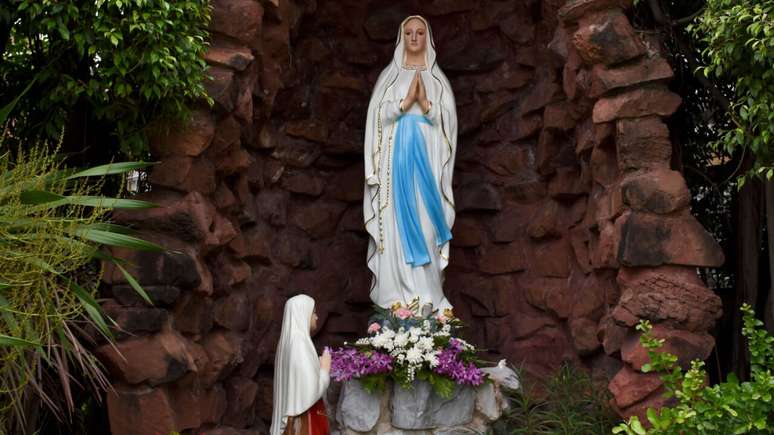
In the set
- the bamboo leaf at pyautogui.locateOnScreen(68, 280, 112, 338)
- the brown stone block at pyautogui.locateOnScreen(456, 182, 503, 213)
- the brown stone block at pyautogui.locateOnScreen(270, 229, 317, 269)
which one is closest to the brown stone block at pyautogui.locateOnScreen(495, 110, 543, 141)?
the brown stone block at pyautogui.locateOnScreen(456, 182, 503, 213)

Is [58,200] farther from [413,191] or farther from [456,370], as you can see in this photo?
[413,191]

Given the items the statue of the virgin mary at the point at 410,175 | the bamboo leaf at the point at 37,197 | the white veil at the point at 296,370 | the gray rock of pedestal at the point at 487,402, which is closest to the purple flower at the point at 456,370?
the gray rock of pedestal at the point at 487,402

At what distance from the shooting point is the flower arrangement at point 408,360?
587cm

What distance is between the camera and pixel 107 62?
528cm

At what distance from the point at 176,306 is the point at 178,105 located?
46.1 inches

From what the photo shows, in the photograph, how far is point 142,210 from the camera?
17.9 feet

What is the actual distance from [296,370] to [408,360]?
0.75 metres

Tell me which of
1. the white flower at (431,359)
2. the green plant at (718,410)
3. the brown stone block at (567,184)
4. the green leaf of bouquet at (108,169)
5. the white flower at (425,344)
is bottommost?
the green plant at (718,410)

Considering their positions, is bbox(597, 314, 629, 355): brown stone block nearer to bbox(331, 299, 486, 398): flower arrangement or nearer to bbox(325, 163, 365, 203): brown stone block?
bbox(331, 299, 486, 398): flower arrangement

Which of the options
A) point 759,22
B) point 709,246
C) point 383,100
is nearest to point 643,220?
point 709,246

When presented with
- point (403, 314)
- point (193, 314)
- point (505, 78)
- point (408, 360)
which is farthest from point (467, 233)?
point (193, 314)

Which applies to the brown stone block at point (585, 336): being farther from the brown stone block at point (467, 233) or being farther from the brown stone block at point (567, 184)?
the brown stone block at point (467, 233)

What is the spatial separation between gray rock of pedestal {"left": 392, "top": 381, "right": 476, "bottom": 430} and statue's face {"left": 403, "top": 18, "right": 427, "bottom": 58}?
251 cm

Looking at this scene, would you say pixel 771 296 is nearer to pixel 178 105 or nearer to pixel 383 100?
pixel 383 100
